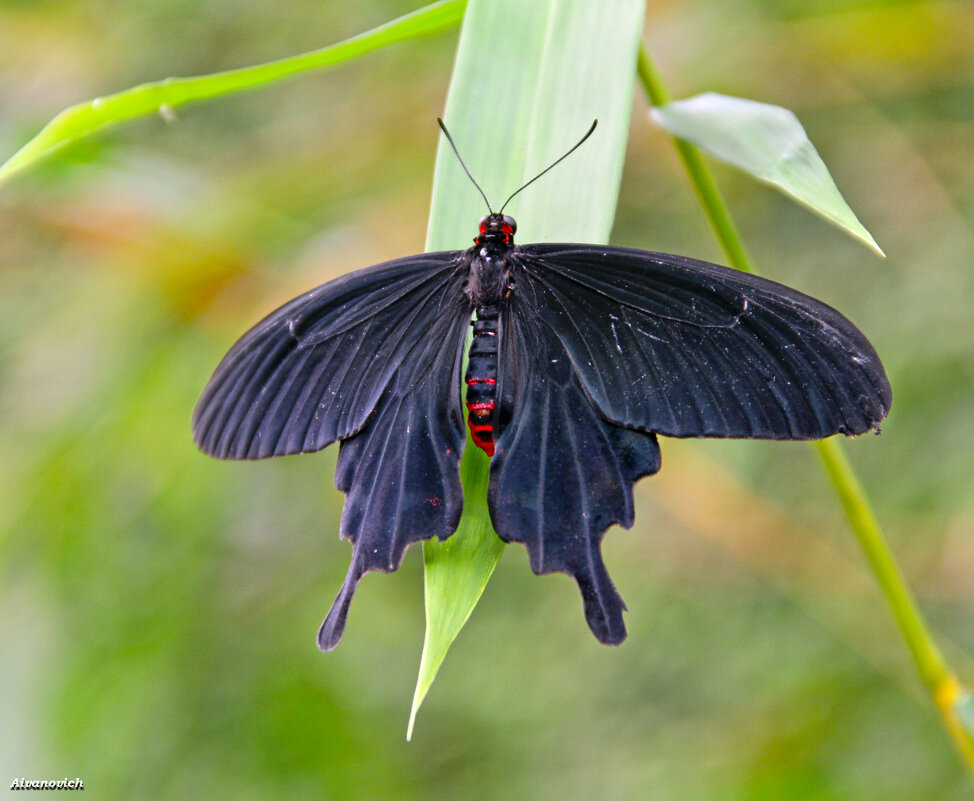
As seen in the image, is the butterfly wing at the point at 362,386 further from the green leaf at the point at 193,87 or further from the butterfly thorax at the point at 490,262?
the green leaf at the point at 193,87

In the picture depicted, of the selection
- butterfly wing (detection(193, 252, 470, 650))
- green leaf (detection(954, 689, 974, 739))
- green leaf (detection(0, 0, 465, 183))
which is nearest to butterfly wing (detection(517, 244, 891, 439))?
butterfly wing (detection(193, 252, 470, 650))

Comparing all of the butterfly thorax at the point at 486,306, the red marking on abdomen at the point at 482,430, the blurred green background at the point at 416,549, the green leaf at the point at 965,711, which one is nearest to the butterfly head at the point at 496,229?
the butterfly thorax at the point at 486,306

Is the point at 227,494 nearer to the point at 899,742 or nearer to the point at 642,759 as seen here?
the point at 642,759

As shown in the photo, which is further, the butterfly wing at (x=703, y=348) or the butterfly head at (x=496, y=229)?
the butterfly head at (x=496, y=229)

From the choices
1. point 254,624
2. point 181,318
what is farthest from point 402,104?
point 254,624

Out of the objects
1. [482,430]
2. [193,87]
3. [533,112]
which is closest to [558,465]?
[482,430]

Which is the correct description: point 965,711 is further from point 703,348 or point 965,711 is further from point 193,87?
point 193,87

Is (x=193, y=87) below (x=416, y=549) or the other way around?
the other way around
